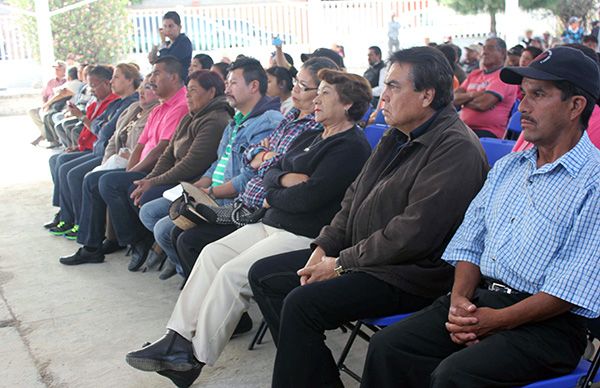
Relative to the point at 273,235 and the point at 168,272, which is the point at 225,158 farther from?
the point at 273,235

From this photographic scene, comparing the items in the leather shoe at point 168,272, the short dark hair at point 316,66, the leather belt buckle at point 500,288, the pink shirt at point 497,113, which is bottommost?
the leather shoe at point 168,272

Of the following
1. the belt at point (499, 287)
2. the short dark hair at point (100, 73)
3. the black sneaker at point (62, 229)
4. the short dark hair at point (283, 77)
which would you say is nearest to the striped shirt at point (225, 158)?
the short dark hair at point (283, 77)

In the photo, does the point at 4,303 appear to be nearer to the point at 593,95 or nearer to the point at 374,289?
the point at 374,289

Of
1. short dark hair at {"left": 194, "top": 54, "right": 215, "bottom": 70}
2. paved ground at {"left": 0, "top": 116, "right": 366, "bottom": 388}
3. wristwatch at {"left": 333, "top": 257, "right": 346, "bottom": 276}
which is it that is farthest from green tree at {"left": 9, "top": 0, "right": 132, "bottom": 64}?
wristwatch at {"left": 333, "top": 257, "right": 346, "bottom": 276}

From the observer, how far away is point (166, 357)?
144 inches

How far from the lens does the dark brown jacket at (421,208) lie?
9.96 ft

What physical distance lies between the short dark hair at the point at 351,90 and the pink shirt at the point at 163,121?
232 centimetres

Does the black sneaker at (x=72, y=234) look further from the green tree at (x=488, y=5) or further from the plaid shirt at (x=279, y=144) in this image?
the green tree at (x=488, y=5)

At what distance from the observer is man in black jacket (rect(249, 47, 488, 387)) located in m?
3.05

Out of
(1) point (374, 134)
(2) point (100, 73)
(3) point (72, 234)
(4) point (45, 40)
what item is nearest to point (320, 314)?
(1) point (374, 134)

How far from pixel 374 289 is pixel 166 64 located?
3606 mm

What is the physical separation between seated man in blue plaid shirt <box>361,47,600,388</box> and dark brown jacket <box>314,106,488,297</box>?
17 cm

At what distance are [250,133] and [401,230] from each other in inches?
81.9

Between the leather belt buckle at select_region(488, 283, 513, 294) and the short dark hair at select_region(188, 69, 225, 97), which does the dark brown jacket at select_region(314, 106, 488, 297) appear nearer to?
the leather belt buckle at select_region(488, 283, 513, 294)
